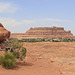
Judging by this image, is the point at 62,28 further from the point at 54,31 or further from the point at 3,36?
the point at 3,36

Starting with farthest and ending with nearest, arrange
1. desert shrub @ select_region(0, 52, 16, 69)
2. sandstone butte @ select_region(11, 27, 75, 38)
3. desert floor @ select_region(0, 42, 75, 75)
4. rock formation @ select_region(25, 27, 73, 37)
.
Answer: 1. rock formation @ select_region(25, 27, 73, 37)
2. sandstone butte @ select_region(11, 27, 75, 38)
3. desert shrub @ select_region(0, 52, 16, 69)
4. desert floor @ select_region(0, 42, 75, 75)

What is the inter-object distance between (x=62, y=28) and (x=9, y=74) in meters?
153

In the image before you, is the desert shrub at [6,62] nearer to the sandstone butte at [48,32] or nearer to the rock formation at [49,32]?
the sandstone butte at [48,32]

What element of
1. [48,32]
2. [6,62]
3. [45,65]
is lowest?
[45,65]

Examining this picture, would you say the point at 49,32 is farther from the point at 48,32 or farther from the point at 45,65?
the point at 45,65

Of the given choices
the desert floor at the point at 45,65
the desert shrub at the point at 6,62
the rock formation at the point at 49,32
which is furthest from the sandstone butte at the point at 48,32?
the desert shrub at the point at 6,62

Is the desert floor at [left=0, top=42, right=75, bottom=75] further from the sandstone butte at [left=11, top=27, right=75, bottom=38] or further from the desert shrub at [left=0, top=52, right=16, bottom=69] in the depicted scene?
the sandstone butte at [left=11, top=27, right=75, bottom=38]

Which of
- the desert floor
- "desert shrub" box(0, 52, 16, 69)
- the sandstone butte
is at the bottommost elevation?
the desert floor

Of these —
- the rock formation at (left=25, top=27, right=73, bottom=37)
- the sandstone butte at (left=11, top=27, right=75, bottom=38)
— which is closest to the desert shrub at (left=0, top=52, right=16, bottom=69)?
the sandstone butte at (left=11, top=27, right=75, bottom=38)

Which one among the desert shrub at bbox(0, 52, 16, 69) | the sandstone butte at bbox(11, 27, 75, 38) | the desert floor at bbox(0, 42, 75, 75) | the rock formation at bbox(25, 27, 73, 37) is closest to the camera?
the desert floor at bbox(0, 42, 75, 75)

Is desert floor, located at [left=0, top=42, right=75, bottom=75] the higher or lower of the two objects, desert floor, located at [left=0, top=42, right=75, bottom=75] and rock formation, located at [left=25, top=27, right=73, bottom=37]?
the lower

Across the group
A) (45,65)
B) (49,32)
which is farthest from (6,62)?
(49,32)

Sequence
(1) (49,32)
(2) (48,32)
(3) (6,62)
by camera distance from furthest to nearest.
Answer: (2) (48,32) → (1) (49,32) → (3) (6,62)

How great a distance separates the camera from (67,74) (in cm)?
1155
